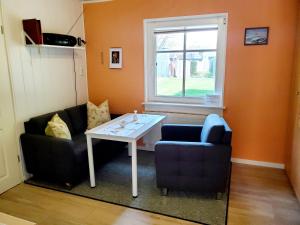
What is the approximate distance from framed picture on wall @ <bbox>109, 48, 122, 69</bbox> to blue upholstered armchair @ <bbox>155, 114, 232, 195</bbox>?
6.11ft

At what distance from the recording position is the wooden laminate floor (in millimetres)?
2162

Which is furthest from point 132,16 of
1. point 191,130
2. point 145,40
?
point 191,130

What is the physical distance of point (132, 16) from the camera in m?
3.54

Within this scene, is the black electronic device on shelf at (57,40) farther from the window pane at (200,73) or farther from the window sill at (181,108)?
the window pane at (200,73)

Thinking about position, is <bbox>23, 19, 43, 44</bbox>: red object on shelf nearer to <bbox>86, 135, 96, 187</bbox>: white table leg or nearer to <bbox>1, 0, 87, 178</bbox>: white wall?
<bbox>1, 0, 87, 178</bbox>: white wall

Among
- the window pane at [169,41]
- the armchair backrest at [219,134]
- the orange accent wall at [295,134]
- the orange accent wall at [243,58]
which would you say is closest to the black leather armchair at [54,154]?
the orange accent wall at [243,58]

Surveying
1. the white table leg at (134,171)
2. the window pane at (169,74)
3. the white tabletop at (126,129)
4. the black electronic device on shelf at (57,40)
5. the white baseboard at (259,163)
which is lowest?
the white baseboard at (259,163)

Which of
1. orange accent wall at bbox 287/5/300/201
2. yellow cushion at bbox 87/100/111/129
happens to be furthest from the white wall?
orange accent wall at bbox 287/5/300/201

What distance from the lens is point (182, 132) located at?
2971 millimetres

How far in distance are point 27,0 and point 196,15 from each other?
2165 millimetres

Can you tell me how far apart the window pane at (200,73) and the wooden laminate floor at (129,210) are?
135cm

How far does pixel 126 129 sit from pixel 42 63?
151 cm

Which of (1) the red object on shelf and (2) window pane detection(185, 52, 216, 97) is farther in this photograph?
(2) window pane detection(185, 52, 216, 97)

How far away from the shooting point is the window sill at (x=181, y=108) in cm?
333
